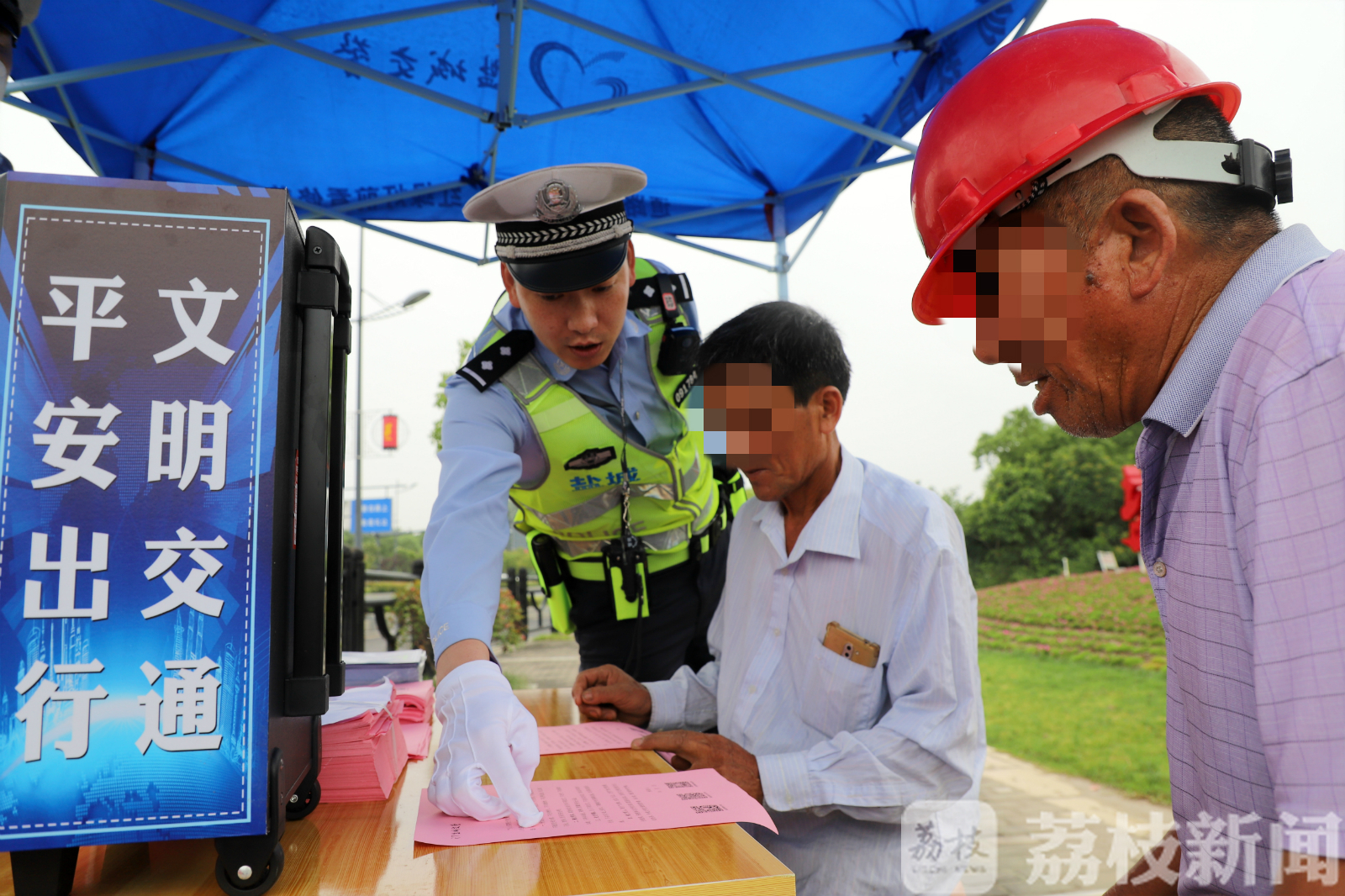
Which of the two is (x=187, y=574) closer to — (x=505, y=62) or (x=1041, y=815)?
(x=505, y=62)

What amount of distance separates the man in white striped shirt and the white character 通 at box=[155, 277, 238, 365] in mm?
959

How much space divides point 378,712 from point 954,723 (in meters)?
0.94

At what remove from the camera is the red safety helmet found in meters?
0.85

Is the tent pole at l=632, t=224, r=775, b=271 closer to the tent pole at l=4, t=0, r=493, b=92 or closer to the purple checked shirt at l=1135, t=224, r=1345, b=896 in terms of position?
the tent pole at l=4, t=0, r=493, b=92

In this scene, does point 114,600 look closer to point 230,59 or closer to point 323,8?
point 323,8

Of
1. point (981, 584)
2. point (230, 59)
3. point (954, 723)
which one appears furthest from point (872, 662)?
point (981, 584)

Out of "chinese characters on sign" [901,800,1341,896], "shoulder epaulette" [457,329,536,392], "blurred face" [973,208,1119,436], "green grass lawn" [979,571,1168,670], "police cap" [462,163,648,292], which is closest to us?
Result: "chinese characters on sign" [901,800,1341,896]

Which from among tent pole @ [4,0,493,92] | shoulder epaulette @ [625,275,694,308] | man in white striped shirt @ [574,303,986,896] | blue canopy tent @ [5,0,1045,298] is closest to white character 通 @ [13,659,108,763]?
man in white striped shirt @ [574,303,986,896]

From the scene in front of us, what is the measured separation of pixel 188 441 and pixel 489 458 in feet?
2.86

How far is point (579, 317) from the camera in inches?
68.0

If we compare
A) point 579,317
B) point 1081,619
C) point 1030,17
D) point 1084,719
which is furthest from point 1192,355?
point 1081,619

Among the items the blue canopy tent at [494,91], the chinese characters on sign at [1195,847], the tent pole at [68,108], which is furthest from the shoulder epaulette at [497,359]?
the tent pole at [68,108]

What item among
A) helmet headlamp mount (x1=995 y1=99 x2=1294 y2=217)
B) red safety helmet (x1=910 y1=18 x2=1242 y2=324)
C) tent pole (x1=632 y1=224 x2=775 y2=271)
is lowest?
helmet headlamp mount (x1=995 y1=99 x2=1294 y2=217)

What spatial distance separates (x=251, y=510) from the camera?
78 cm
